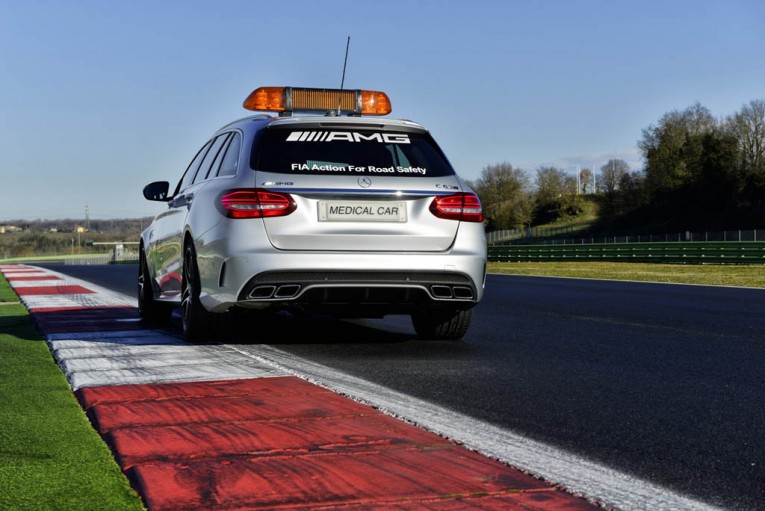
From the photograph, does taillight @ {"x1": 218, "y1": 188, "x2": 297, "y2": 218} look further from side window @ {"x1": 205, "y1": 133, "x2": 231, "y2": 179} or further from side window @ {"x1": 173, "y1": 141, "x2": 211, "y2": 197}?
side window @ {"x1": 173, "y1": 141, "x2": 211, "y2": 197}

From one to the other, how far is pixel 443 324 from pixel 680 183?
11289 cm

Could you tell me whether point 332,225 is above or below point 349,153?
below

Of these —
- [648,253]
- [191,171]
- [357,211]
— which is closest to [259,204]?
[357,211]

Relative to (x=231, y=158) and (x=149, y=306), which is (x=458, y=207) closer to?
(x=231, y=158)

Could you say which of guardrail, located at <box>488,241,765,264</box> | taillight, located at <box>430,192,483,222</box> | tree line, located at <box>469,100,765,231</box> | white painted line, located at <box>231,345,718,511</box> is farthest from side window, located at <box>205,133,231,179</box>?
tree line, located at <box>469,100,765,231</box>

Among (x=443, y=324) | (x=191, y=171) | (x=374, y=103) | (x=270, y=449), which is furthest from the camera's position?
(x=191, y=171)

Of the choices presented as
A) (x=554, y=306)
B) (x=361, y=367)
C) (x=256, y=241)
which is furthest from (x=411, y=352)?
(x=554, y=306)

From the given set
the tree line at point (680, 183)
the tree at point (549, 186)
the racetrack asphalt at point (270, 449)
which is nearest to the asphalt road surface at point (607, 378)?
the racetrack asphalt at point (270, 449)

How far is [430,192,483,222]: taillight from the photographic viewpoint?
285 inches

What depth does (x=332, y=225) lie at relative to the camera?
7.01 m

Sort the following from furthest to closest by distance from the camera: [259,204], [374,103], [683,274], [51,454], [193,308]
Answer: [683,274] < [374,103] < [193,308] < [259,204] < [51,454]

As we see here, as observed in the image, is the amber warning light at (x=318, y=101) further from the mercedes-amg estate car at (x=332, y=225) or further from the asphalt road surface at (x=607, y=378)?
the asphalt road surface at (x=607, y=378)

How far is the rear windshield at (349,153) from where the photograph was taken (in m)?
7.19

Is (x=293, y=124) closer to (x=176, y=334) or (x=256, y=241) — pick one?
(x=256, y=241)
